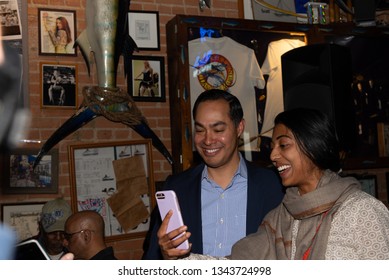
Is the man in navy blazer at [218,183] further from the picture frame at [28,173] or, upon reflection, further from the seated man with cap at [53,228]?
the picture frame at [28,173]

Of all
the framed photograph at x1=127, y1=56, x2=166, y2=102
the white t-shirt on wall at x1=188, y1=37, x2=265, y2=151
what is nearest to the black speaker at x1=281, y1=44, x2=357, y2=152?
the white t-shirt on wall at x1=188, y1=37, x2=265, y2=151

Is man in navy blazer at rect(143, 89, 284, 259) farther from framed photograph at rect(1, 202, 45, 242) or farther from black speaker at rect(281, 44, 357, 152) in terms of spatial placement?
framed photograph at rect(1, 202, 45, 242)

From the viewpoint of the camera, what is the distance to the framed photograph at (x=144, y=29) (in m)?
4.20

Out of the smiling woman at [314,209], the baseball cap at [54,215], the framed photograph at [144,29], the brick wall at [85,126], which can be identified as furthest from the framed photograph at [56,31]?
the smiling woman at [314,209]

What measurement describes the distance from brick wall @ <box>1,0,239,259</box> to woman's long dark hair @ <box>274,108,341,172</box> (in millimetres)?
2152

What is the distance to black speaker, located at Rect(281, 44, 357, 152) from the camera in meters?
3.23

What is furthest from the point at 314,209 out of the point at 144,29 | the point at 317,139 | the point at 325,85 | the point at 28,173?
the point at 144,29

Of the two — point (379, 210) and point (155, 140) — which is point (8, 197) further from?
point (379, 210)

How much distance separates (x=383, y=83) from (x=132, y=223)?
2.25 meters

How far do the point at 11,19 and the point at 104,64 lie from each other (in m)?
0.67

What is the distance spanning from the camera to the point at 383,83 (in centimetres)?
465

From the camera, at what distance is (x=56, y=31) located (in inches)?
159
